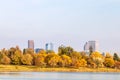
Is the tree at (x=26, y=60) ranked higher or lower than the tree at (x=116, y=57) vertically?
lower

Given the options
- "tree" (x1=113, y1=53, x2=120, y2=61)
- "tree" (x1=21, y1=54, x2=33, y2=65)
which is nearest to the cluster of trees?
"tree" (x1=21, y1=54, x2=33, y2=65)

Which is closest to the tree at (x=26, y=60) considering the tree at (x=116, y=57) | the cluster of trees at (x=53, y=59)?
the cluster of trees at (x=53, y=59)

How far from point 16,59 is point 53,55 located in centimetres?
1436

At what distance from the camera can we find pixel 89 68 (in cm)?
15862

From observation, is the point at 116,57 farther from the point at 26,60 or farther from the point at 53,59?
the point at 26,60

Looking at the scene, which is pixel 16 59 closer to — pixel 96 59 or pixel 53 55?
pixel 53 55

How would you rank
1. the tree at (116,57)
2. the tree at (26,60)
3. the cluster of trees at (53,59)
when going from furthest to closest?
the tree at (116,57)
the cluster of trees at (53,59)
the tree at (26,60)

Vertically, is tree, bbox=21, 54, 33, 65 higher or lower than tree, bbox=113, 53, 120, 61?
lower

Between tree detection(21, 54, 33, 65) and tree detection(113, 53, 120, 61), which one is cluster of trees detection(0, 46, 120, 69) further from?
tree detection(113, 53, 120, 61)

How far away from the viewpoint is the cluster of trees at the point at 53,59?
152250mm

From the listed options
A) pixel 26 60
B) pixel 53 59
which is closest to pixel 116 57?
pixel 53 59

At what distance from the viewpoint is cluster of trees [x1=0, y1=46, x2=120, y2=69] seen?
152 m

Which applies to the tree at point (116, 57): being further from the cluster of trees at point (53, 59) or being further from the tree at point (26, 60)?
the tree at point (26, 60)

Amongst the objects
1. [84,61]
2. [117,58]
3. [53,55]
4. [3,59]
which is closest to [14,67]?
[3,59]
